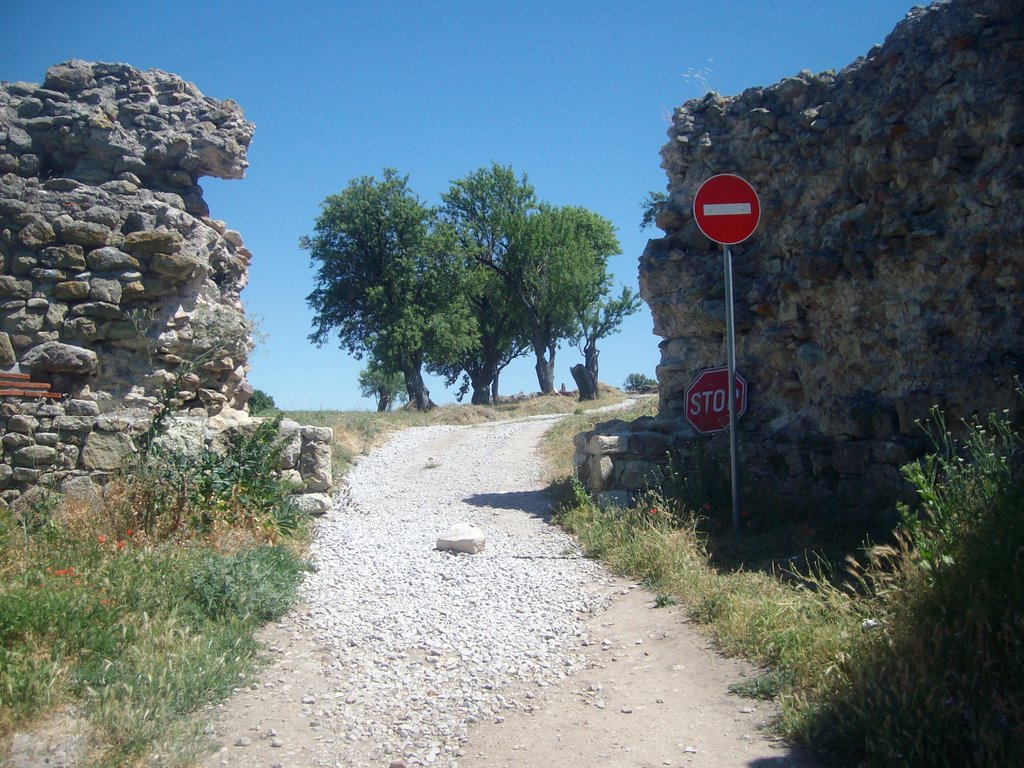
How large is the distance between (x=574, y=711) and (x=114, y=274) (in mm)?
6606

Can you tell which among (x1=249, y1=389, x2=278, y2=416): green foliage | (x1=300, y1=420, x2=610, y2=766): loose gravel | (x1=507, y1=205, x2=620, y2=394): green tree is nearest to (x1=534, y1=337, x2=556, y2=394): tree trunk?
(x1=507, y1=205, x2=620, y2=394): green tree

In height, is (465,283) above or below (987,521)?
above

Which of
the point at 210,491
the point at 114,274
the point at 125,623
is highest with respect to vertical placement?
the point at 114,274

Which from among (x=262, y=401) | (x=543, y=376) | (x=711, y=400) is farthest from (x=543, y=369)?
(x=711, y=400)

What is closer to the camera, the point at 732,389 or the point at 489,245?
the point at 732,389

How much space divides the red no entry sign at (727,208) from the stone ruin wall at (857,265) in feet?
3.46

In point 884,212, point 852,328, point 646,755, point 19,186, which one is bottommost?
point 646,755

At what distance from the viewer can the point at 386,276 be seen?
107 feet

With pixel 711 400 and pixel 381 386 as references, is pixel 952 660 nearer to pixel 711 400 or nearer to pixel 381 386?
pixel 711 400

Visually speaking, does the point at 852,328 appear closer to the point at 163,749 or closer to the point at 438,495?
the point at 438,495

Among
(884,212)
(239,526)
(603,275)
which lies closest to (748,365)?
(884,212)

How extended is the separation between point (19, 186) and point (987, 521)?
9079 millimetres

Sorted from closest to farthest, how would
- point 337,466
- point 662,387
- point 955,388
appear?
point 955,388 → point 662,387 → point 337,466

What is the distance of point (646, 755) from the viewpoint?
4074 mm
